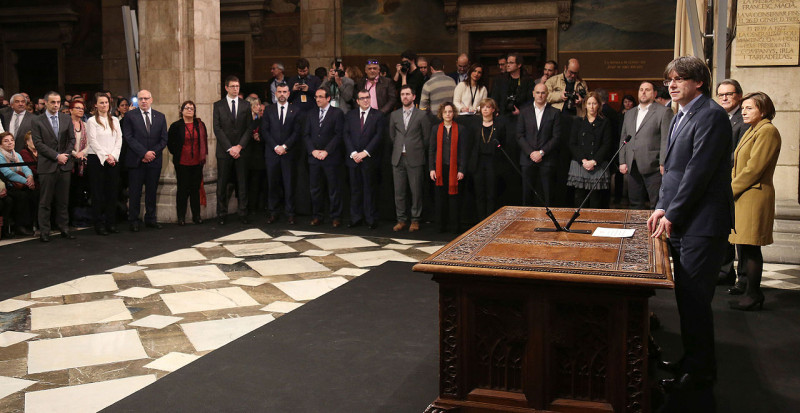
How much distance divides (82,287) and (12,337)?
1392mm

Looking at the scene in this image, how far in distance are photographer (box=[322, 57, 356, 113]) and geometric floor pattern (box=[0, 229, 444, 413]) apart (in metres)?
2.92

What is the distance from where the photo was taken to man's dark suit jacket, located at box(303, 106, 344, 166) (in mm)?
9430

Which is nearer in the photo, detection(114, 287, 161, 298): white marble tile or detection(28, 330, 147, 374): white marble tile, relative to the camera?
detection(28, 330, 147, 374): white marble tile

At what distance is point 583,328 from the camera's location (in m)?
3.23

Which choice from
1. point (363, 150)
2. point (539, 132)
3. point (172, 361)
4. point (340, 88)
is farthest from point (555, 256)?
point (340, 88)

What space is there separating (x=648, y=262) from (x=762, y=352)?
1736 millimetres

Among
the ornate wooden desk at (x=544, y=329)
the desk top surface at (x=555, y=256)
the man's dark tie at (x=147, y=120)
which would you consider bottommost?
the ornate wooden desk at (x=544, y=329)

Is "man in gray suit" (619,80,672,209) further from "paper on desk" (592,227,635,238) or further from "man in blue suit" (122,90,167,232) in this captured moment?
"man in blue suit" (122,90,167,232)

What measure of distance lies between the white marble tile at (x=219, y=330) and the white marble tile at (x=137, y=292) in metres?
1.01

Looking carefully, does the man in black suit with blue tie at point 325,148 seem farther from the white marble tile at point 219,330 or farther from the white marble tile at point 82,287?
the white marble tile at point 219,330

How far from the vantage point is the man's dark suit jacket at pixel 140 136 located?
9.05 meters

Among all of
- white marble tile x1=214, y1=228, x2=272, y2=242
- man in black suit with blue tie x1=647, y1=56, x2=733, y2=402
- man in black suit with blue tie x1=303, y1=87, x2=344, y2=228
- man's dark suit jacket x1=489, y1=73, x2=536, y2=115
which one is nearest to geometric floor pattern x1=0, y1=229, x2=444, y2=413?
white marble tile x1=214, y1=228, x2=272, y2=242

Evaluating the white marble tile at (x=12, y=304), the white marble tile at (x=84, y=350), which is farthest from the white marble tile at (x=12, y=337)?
the white marble tile at (x=12, y=304)

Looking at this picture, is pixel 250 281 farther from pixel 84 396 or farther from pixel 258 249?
pixel 84 396
